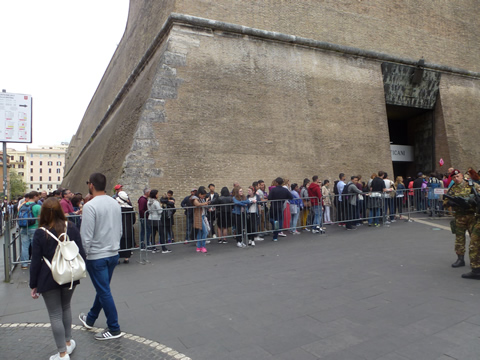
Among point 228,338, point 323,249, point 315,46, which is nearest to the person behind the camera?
point 228,338

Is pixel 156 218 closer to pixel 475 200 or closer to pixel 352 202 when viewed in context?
pixel 352 202

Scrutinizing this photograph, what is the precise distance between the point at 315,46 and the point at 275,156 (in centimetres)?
547

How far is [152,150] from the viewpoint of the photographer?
34.8 feet

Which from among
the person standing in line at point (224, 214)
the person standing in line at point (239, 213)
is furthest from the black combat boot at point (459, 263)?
the person standing in line at point (224, 214)

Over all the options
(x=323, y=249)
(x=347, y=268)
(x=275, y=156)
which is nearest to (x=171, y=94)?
(x=275, y=156)

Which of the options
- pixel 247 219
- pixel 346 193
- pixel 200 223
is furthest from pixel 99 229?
pixel 346 193

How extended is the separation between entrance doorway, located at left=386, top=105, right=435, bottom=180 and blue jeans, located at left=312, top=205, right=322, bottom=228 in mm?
10732

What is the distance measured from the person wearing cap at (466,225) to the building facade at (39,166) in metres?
106

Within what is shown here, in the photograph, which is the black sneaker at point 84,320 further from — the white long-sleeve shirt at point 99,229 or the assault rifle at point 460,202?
the assault rifle at point 460,202

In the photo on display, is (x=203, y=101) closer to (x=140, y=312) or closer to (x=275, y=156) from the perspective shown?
(x=275, y=156)

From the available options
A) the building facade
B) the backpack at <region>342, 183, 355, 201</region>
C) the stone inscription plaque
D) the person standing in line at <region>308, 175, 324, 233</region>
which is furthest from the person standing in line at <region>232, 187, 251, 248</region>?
the building facade

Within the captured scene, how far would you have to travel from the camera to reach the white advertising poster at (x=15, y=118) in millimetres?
10637

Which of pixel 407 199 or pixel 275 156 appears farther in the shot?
pixel 275 156

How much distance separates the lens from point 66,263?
3207 millimetres
